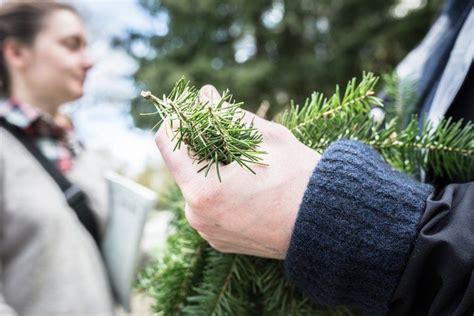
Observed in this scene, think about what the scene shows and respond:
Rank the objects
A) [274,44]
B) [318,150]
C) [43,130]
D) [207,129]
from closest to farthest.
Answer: [207,129] → [318,150] → [43,130] → [274,44]

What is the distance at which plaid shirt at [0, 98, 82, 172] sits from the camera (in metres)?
1.64

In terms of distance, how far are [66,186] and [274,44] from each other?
5.43 metres

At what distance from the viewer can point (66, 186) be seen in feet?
5.14

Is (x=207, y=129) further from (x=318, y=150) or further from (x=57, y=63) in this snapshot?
(x=57, y=63)

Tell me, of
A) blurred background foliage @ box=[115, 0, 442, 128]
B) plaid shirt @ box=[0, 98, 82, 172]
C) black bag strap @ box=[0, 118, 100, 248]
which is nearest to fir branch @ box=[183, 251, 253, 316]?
black bag strap @ box=[0, 118, 100, 248]

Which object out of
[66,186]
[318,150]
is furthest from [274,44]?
[318,150]

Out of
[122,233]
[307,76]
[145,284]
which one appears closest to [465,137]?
[145,284]

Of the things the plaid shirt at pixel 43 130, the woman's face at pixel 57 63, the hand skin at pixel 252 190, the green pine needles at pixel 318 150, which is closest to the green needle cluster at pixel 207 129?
the hand skin at pixel 252 190

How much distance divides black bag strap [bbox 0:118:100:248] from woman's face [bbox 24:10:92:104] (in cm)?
27

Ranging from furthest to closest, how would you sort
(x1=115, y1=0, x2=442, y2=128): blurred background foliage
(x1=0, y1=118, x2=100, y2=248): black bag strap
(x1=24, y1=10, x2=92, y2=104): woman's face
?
(x1=115, y1=0, x2=442, y2=128): blurred background foliage
(x1=24, y1=10, x2=92, y2=104): woman's face
(x1=0, y1=118, x2=100, y2=248): black bag strap

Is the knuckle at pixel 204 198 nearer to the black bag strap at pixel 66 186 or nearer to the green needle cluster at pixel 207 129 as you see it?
the green needle cluster at pixel 207 129

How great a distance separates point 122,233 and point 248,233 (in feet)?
3.80

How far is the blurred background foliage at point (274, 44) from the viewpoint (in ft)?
17.9

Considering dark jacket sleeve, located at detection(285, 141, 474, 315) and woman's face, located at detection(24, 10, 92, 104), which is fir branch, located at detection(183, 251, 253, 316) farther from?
woman's face, located at detection(24, 10, 92, 104)
